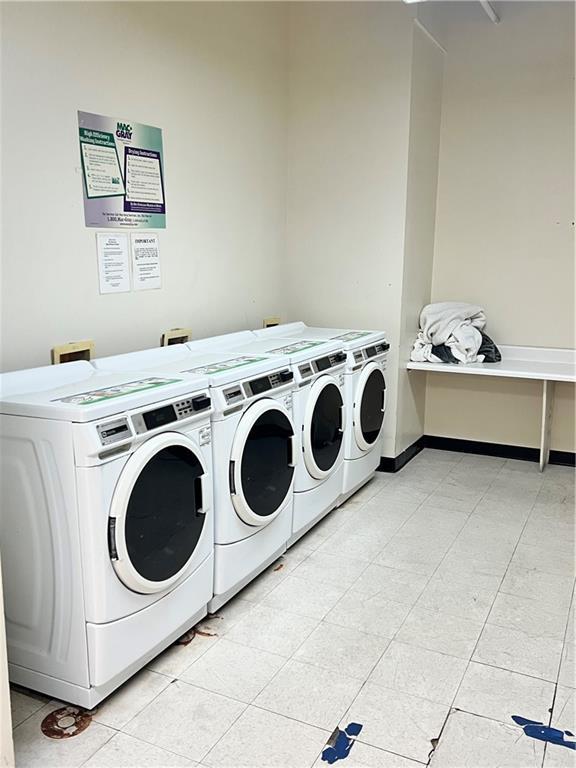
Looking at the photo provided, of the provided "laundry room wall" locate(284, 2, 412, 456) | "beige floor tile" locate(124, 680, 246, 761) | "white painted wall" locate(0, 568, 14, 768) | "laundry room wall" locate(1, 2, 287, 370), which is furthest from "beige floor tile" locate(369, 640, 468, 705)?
"laundry room wall" locate(284, 2, 412, 456)

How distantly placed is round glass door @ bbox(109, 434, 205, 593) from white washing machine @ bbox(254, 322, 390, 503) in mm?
1542

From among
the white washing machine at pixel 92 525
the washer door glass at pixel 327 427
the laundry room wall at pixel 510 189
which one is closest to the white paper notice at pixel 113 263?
the white washing machine at pixel 92 525

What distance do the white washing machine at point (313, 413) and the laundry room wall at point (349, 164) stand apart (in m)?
0.84

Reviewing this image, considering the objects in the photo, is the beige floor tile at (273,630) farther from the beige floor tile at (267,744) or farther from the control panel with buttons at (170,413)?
the control panel with buttons at (170,413)

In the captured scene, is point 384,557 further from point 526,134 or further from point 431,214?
point 526,134

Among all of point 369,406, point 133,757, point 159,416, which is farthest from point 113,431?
point 369,406

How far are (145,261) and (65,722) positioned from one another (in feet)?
6.76

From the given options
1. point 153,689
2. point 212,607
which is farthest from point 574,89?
point 153,689

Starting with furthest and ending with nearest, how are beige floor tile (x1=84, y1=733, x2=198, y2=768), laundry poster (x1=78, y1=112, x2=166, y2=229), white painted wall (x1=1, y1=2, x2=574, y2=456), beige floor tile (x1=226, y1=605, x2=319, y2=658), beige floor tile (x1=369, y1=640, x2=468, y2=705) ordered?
white painted wall (x1=1, y1=2, x2=574, y2=456), laundry poster (x1=78, y1=112, x2=166, y2=229), beige floor tile (x1=226, y1=605, x2=319, y2=658), beige floor tile (x1=369, y1=640, x2=468, y2=705), beige floor tile (x1=84, y1=733, x2=198, y2=768)

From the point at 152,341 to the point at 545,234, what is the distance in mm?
2844

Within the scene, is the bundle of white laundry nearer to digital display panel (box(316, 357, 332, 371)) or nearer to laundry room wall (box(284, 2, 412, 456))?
laundry room wall (box(284, 2, 412, 456))

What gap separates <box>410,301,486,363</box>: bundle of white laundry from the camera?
178 inches

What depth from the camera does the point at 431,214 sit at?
476cm

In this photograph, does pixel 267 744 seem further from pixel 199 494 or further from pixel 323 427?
pixel 323 427
